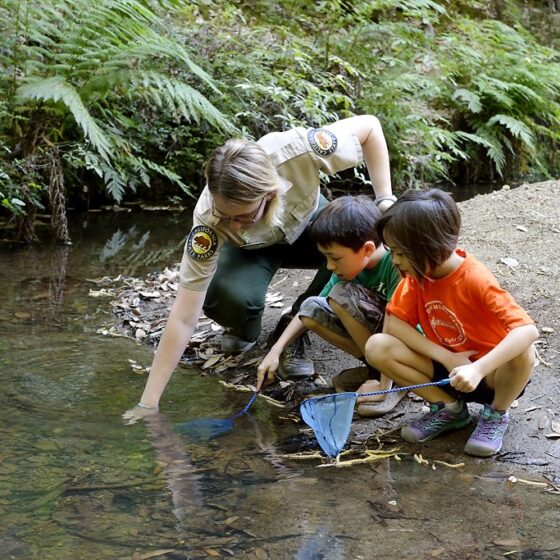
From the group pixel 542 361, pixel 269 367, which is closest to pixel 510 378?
pixel 542 361

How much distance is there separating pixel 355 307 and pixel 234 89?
465 centimetres

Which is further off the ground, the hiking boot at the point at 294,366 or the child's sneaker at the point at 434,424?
the child's sneaker at the point at 434,424

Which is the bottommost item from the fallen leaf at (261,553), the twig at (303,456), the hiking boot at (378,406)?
the hiking boot at (378,406)

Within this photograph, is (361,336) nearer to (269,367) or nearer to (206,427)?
(269,367)

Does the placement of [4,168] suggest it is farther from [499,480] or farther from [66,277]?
[499,480]

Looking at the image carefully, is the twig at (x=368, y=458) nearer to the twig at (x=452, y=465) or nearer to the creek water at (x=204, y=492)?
the creek water at (x=204, y=492)

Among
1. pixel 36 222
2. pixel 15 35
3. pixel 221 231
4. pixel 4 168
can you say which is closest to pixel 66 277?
pixel 4 168

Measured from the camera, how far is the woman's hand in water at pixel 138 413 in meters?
3.10

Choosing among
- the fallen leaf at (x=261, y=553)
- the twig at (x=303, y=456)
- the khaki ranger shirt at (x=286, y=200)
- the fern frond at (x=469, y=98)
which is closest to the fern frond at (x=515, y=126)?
the fern frond at (x=469, y=98)

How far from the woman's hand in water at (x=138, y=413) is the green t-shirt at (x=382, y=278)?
2.85ft

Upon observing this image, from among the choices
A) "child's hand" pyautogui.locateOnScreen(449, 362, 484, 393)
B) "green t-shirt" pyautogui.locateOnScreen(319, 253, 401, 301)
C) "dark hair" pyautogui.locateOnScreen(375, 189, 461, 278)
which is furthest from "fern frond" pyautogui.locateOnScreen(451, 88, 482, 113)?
"child's hand" pyautogui.locateOnScreen(449, 362, 484, 393)

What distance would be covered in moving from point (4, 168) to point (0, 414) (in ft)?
9.87

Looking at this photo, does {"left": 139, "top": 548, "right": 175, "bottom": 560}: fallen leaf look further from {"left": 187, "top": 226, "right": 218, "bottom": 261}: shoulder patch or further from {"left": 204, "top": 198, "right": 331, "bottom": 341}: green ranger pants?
{"left": 204, "top": 198, "right": 331, "bottom": 341}: green ranger pants

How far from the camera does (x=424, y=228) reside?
2.56m
